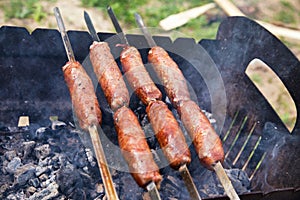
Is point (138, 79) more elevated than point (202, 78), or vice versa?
point (202, 78)

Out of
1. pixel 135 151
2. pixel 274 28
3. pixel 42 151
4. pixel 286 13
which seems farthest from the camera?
pixel 286 13

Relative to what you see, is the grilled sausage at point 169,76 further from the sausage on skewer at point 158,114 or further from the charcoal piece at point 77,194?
the charcoal piece at point 77,194

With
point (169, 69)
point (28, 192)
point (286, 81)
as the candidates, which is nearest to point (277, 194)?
point (286, 81)

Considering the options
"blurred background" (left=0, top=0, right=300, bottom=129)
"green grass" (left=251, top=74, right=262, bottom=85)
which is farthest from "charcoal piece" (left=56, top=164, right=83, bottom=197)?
"green grass" (left=251, top=74, right=262, bottom=85)

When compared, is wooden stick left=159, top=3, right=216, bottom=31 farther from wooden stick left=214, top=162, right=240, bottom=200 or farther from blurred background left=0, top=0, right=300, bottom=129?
wooden stick left=214, top=162, right=240, bottom=200

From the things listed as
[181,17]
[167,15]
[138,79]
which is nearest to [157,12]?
[167,15]

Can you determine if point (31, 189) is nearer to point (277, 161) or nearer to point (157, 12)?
point (277, 161)

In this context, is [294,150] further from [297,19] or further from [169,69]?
[297,19]

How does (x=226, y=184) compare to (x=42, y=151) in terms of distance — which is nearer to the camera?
(x=226, y=184)
